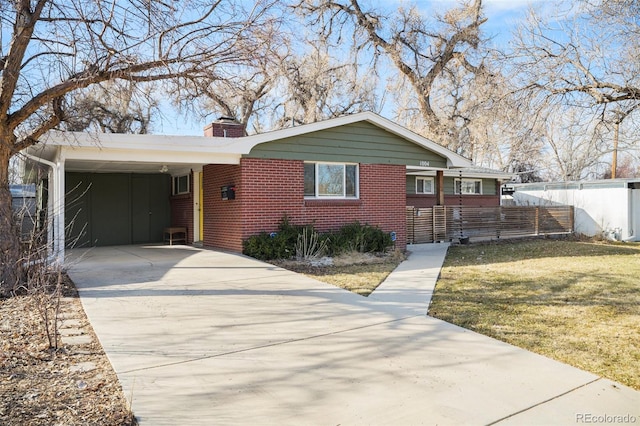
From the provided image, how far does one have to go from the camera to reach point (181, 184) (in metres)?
15.1

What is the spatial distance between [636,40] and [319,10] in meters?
18.4

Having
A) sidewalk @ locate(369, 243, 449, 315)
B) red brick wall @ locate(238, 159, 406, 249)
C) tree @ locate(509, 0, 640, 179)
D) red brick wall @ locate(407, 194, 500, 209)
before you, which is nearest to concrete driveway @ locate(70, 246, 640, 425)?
sidewalk @ locate(369, 243, 449, 315)

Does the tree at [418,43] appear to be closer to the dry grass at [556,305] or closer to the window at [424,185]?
the window at [424,185]

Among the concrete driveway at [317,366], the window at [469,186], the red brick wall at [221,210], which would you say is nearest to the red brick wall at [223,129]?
the red brick wall at [221,210]

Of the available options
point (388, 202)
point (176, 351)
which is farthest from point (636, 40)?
point (176, 351)

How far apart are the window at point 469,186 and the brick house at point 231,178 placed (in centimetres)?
429

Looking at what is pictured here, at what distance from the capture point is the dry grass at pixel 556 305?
473cm

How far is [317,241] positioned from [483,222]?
27.3 feet

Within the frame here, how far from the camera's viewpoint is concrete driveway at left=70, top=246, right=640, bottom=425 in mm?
3354

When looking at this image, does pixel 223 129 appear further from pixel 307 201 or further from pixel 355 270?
pixel 355 270

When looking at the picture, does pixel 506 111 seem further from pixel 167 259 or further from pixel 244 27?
pixel 167 259

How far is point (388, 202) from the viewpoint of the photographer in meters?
13.5

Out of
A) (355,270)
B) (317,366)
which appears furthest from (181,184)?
(317,366)

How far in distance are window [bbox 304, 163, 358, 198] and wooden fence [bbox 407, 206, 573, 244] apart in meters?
3.08
